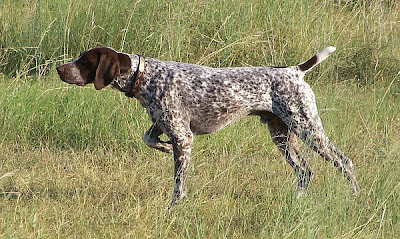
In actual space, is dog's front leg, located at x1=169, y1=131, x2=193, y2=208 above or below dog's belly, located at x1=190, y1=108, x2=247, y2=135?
below

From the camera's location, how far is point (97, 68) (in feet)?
17.0

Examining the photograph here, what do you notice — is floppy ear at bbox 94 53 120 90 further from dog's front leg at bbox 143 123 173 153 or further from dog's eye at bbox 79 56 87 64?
dog's front leg at bbox 143 123 173 153

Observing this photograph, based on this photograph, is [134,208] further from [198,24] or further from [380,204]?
[198,24]

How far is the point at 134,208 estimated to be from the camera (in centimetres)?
497

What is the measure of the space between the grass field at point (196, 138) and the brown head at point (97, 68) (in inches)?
28.7

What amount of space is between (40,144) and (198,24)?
8.72 ft

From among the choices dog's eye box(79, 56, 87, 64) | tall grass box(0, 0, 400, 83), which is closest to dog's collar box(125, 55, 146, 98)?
dog's eye box(79, 56, 87, 64)

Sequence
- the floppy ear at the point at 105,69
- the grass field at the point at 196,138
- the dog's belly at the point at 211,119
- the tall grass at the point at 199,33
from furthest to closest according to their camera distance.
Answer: the tall grass at the point at 199,33, the dog's belly at the point at 211,119, the floppy ear at the point at 105,69, the grass field at the point at 196,138

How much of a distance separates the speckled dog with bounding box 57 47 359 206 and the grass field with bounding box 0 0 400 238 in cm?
26

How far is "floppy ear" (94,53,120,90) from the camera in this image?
515cm

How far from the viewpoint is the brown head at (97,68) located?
5.16 m

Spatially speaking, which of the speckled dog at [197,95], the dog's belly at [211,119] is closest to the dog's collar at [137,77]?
the speckled dog at [197,95]

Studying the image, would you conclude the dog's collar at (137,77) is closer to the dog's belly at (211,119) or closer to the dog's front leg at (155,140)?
the dog's front leg at (155,140)

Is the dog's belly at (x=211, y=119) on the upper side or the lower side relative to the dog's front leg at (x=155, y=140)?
upper
